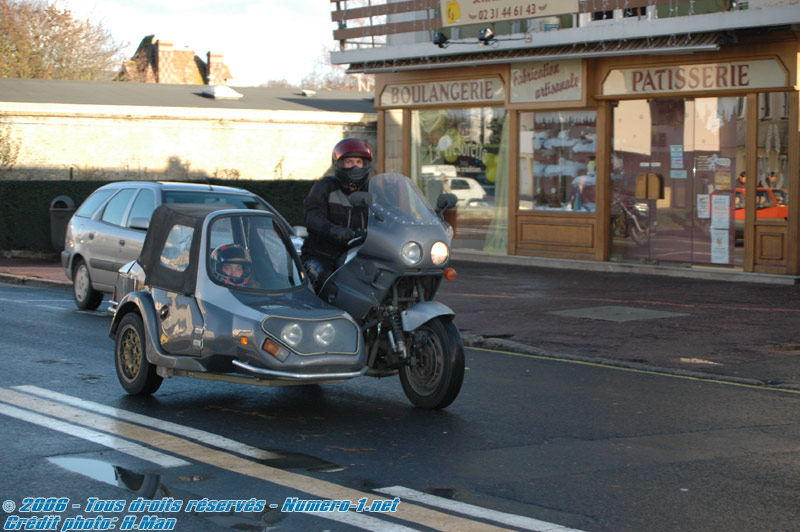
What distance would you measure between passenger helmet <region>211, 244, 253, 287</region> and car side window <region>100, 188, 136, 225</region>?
6780 mm

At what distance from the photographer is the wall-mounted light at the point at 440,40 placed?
21.3m

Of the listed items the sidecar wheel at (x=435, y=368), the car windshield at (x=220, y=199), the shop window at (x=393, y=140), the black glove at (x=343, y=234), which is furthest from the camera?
the shop window at (x=393, y=140)

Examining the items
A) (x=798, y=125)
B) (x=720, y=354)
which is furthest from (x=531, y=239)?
(x=720, y=354)

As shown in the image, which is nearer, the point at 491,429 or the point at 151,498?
the point at 151,498

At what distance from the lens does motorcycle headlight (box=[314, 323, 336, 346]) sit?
7.69 metres

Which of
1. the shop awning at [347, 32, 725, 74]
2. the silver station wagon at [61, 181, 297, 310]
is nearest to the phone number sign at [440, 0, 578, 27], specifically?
the shop awning at [347, 32, 725, 74]

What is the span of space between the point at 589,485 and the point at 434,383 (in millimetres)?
2176

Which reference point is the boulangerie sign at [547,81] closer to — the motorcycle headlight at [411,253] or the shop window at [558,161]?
the shop window at [558,161]

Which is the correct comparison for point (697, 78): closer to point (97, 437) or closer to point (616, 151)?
point (616, 151)

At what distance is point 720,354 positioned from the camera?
36.6 feet

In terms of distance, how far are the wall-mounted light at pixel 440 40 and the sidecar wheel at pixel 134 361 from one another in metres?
13.8

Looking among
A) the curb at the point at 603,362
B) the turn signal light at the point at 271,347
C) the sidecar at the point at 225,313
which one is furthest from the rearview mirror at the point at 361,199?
the curb at the point at 603,362

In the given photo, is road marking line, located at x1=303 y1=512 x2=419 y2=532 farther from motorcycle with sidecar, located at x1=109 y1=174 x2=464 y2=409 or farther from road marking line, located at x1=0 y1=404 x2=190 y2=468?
motorcycle with sidecar, located at x1=109 y1=174 x2=464 y2=409

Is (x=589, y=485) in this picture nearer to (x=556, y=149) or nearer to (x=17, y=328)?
(x=17, y=328)
